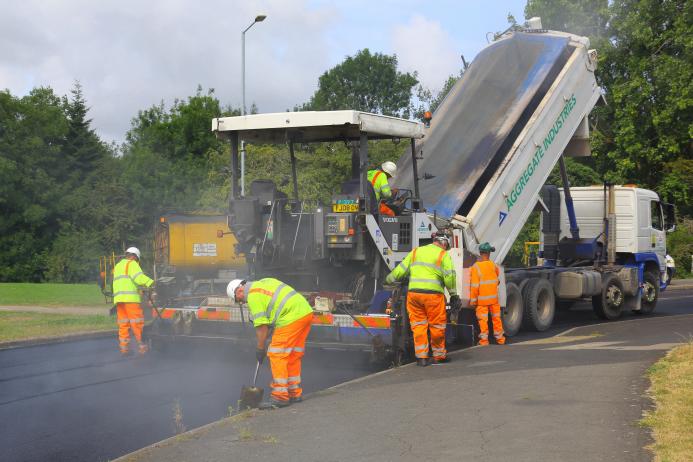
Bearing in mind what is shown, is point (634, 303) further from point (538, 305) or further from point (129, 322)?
point (129, 322)

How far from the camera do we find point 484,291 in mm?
12188

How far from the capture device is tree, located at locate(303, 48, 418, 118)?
2820 inches

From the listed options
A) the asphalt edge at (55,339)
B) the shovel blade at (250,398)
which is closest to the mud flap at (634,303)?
the asphalt edge at (55,339)

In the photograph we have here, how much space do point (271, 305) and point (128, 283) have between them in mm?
4863

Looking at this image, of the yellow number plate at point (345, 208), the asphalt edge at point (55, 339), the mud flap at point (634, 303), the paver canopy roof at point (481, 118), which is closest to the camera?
the yellow number plate at point (345, 208)

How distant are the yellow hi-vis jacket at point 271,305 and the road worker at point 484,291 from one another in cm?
460

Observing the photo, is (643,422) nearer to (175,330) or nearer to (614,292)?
(175,330)

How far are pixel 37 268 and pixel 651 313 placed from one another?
4003cm

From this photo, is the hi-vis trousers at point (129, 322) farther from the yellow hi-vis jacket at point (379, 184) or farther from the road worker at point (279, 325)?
the road worker at point (279, 325)

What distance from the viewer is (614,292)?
54.3 ft

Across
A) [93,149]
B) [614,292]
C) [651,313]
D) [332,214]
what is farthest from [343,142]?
[93,149]

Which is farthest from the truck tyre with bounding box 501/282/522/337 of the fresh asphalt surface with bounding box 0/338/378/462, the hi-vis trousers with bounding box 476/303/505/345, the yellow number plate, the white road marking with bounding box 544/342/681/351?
the yellow number plate

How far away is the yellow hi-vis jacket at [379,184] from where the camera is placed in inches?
432

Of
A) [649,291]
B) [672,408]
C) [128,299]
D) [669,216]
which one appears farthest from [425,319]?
[669,216]
